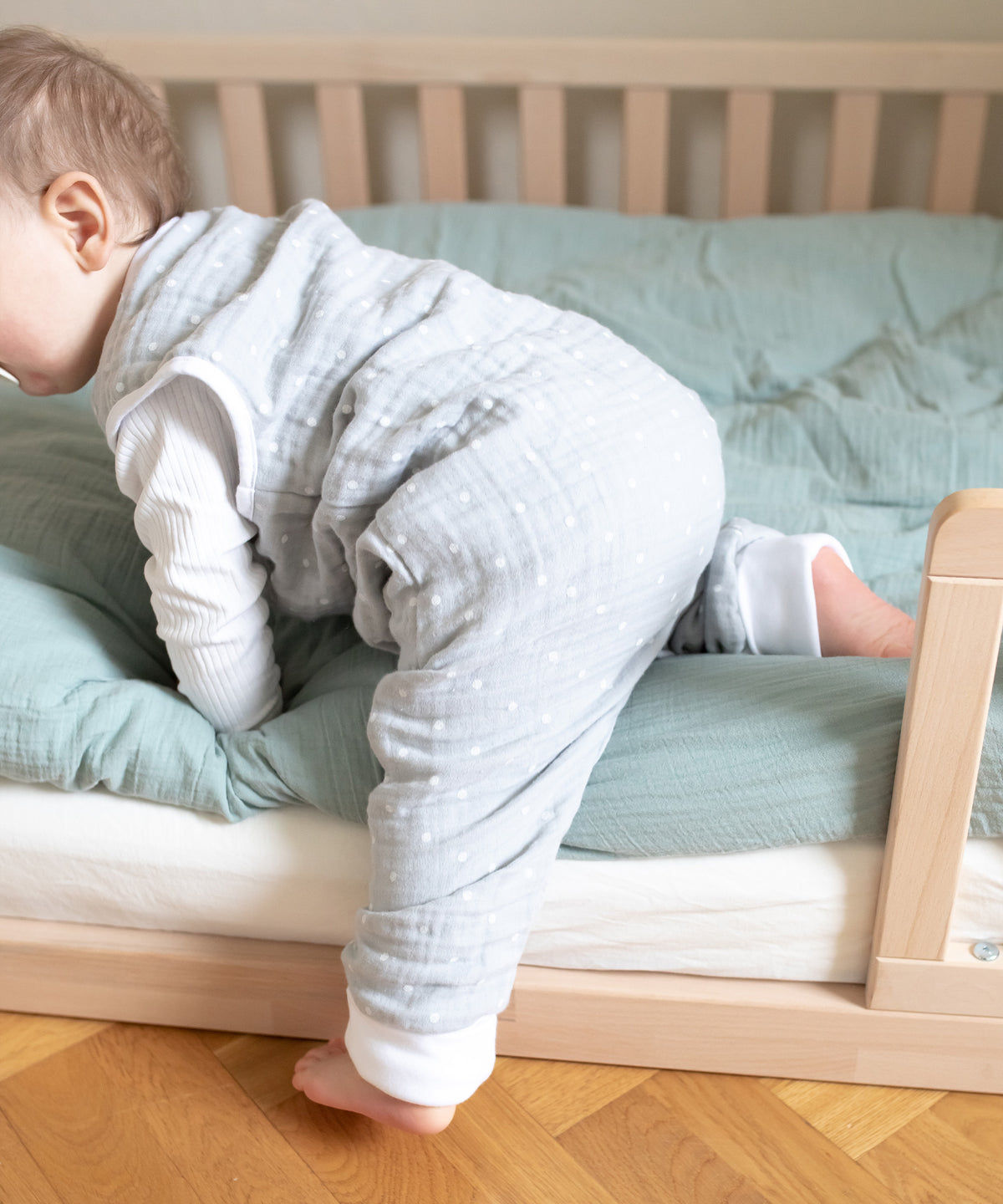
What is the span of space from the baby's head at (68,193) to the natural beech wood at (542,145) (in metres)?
0.78

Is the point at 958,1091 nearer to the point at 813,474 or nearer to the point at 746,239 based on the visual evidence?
the point at 813,474

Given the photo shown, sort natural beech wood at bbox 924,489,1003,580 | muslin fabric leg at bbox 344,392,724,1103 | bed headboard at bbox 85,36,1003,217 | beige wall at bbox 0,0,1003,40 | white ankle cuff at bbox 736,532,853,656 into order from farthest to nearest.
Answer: beige wall at bbox 0,0,1003,40, bed headboard at bbox 85,36,1003,217, white ankle cuff at bbox 736,532,853,656, muslin fabric leg at bbox 344,392,724,1103, natural beech wood at bbox 924,489,1003,580

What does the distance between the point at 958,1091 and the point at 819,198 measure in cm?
127

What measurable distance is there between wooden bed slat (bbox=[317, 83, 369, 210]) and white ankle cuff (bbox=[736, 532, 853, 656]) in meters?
0.97

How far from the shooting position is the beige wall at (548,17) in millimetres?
1509

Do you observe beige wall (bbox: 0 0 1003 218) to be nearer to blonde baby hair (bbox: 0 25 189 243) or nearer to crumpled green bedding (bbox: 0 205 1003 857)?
crumpled green bedding (bbox: 0 205 1003 857)

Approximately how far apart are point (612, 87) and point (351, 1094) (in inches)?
50.4

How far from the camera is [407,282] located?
753mm

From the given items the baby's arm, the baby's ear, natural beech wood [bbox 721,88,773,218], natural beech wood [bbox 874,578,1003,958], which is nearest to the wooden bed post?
natural beech wood [bbox 874,578,1003,958]

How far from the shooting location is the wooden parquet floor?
718 mm

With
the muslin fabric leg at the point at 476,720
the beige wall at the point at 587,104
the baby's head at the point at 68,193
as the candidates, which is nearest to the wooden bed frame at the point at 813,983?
the muslin fabric leg at the point at 476,720

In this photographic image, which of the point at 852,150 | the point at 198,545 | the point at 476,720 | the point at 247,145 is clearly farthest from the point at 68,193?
the point at 852,150

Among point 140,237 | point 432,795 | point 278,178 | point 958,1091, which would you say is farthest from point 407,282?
point 278,178

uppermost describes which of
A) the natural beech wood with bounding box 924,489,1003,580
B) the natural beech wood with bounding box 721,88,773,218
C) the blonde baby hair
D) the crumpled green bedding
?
the blonde baby hair
